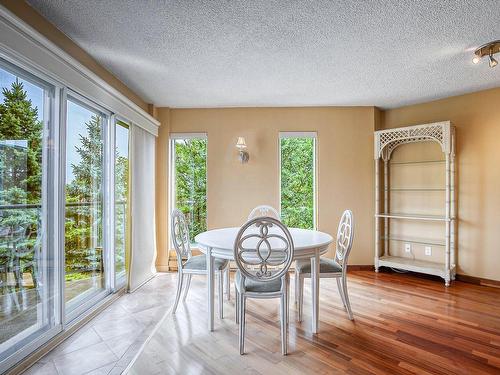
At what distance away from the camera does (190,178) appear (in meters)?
4.33

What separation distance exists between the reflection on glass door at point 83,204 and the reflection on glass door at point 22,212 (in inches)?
12.2

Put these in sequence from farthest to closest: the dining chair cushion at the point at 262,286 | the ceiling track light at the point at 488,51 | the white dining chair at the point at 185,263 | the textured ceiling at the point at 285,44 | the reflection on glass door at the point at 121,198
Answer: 1. the reflection on glass door at the point at 121,198
2. the white dining chair at the point at 185,263
3. the ceiling track light at the point at 488,51
4. the dining chair cushion at the point at 262,286
5. the textured ceiling at the point at 285,44

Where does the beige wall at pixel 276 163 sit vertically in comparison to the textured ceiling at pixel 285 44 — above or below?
below

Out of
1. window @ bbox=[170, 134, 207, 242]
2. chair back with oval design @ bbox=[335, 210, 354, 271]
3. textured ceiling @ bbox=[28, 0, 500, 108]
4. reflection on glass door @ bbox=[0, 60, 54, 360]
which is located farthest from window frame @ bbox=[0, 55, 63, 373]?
chair back with oval design @ bbox=[335, 210, 354, 271]

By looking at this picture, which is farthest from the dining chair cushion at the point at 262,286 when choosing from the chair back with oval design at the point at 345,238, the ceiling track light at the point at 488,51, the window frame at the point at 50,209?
the ceiling track light at the point at 488,51

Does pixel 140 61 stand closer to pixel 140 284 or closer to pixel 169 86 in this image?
pixel 169 86

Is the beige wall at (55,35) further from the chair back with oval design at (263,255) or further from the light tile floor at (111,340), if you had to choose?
the light tile floor at (111,340)

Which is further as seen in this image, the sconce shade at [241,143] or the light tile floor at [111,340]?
the sconce shade at [241,143]

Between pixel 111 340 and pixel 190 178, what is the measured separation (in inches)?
97.0

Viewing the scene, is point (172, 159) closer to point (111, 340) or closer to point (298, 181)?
point (298, 181)

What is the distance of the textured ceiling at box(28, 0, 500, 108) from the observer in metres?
1.96

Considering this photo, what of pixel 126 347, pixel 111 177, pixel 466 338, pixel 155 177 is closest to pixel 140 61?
pixel 111 177

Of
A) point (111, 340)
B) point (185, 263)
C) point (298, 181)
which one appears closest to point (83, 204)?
point (185, 263)

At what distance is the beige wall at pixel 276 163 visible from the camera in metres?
4.22
